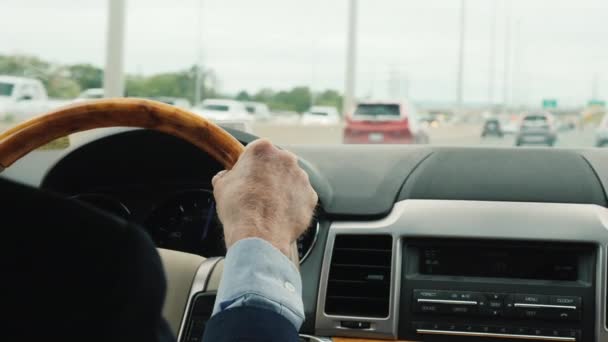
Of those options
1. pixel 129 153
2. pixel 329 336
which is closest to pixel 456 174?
pixel 329 336

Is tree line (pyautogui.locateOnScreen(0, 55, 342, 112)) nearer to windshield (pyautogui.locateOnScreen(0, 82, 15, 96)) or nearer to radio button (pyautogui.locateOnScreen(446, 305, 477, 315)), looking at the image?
windshield (pyautogui.locateOnScreen(0, 82, 15, 96))

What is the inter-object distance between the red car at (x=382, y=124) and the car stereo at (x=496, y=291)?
49.1 feet

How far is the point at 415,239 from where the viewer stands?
121 inches

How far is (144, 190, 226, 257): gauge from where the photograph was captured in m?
3.00

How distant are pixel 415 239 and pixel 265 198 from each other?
180 centimetres

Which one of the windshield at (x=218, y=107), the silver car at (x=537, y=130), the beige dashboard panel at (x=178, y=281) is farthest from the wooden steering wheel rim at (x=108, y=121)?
the windshield at (x=218, y=107)

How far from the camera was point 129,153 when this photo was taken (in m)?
3.06

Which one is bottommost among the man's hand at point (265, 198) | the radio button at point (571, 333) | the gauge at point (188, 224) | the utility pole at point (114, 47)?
the radio button at point (571, 333)

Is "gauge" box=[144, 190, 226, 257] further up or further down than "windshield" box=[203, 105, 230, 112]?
further down

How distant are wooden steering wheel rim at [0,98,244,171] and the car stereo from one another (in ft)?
4.55

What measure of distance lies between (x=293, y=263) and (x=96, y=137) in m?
1.64

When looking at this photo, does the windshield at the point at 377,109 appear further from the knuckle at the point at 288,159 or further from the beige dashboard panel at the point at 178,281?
the knuckle at the point at 288,159

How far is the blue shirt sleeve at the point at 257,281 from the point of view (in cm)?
125

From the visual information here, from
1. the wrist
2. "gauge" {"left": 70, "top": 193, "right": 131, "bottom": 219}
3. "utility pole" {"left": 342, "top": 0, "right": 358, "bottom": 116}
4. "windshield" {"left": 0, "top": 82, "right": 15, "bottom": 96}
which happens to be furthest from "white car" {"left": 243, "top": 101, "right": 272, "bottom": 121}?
the wrist
